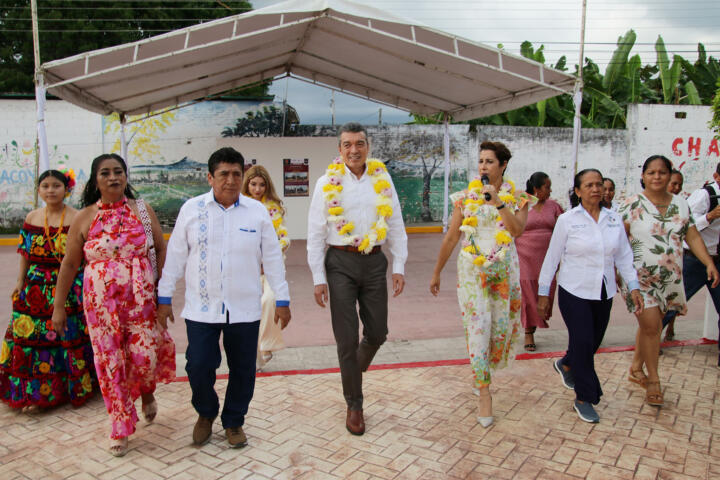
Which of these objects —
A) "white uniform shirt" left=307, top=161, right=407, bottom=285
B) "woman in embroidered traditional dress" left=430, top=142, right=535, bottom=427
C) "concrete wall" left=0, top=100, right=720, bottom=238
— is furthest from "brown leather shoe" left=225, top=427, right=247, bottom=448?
"concrete wall" left=0, top=100, right=720, bottom=238

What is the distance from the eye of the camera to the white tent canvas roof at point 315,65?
7.61 metres

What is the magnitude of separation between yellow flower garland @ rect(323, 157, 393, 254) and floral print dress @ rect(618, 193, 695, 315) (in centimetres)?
206

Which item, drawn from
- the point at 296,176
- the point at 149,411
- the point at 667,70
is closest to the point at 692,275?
the point at 149,411

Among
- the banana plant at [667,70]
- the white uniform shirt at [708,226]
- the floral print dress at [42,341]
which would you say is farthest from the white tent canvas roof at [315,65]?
the banana plant at [667,70]

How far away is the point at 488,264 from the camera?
395 centimetres

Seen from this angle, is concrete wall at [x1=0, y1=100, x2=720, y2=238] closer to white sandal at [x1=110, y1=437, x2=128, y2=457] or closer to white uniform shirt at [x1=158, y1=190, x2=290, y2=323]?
white uniform shirt at [x1=158, y1=190, x2=290, y2=323]

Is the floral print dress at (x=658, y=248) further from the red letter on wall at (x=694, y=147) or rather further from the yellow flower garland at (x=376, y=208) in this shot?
the red letter on wall at (x=694, y=147)

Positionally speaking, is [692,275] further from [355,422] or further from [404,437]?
[355,422]

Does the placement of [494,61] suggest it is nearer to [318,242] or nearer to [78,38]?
[318,242]

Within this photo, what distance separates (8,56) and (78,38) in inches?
141

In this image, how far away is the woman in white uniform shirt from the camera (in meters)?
4.03

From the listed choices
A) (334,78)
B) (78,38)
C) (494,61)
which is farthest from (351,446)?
(78,38)

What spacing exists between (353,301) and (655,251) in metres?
2.52

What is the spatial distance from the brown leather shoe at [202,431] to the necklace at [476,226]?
86.2 inches
